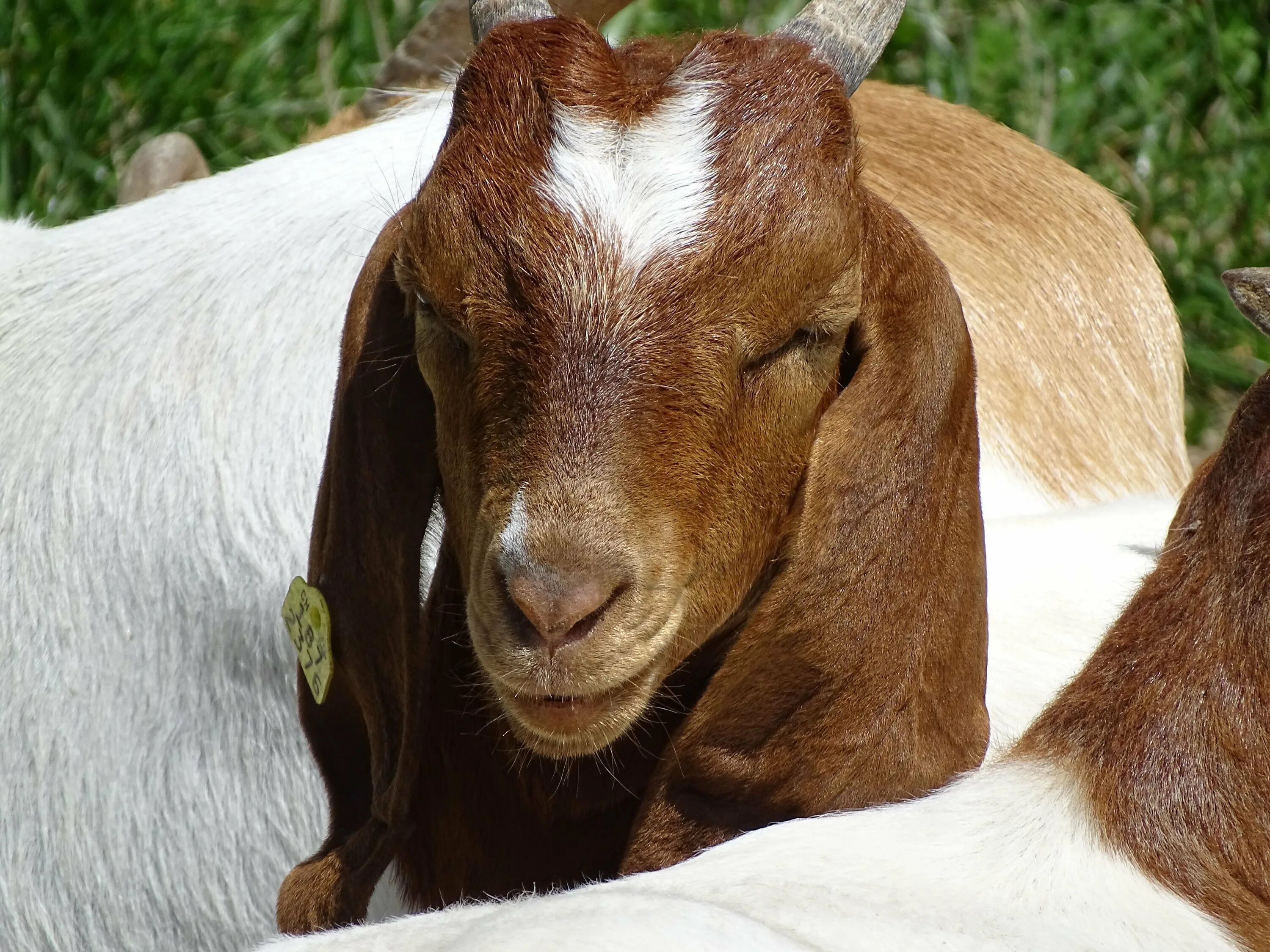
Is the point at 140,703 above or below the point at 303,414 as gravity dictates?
below

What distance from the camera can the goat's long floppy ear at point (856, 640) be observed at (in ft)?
8.05

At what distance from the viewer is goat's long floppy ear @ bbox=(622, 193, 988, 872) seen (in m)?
2.45

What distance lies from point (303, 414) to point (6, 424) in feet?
2.71

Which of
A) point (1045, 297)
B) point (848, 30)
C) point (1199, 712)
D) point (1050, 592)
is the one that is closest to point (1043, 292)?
point (1045, 297)

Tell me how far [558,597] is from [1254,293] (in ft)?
3.19

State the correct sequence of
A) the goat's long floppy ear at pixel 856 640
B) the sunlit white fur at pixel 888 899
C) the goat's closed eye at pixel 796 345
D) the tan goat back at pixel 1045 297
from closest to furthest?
the sunlit white fur at pixel 888 899 → the goat's closed eye at pixel 796 345 → the goat's long floppy ear at pixel 856 640 → the tan goat back at pixel 1045 297

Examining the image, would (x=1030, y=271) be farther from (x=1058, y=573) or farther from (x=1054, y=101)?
(x=1054, y=101)

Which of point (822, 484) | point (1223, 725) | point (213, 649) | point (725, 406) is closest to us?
point (1223, 725)

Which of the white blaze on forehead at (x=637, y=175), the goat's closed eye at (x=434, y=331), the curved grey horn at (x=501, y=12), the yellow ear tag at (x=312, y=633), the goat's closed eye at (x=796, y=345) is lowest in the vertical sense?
the yellow ear tag at (x=312, y=633)

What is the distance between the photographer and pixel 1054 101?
6.47 meters

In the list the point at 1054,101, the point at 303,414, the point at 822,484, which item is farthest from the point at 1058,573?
the point at 1054,101

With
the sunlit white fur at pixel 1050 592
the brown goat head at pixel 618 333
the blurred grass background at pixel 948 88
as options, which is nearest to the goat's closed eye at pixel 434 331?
the brown goat head at pixel 618 333

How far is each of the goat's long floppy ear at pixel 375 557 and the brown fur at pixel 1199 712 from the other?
988 millimetres

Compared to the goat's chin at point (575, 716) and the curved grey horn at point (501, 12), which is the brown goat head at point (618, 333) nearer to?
the goat's chin at point (575, 716)
